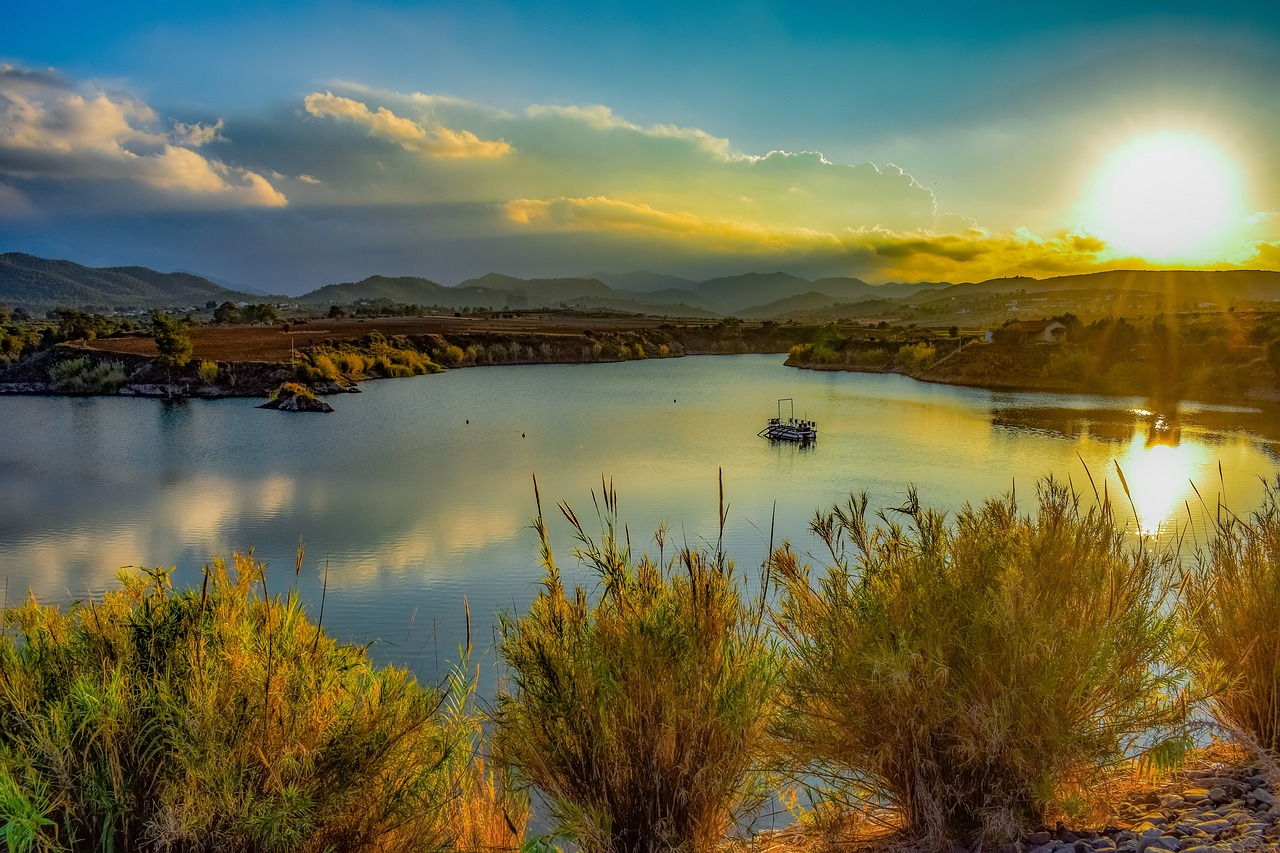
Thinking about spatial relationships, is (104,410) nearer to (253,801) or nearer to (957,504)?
(957,504)

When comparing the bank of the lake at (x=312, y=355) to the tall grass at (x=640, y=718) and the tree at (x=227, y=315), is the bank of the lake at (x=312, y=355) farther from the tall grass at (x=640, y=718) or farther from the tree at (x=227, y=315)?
the tall grass at (x=640, y=718)

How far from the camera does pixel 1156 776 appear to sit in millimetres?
4473

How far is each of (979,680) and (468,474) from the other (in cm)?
2092

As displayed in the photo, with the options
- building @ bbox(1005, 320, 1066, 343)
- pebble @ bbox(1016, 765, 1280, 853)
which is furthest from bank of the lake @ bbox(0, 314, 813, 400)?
pebble @ bbox(1016, 765, 1280, 853)

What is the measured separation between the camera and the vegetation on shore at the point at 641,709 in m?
3.79

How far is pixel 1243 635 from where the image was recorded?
5109 mm

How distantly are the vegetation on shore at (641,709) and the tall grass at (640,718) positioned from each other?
2 centimetres

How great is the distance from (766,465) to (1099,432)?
52.7 feet

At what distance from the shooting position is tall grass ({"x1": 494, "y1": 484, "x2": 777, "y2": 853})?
14.1 feet

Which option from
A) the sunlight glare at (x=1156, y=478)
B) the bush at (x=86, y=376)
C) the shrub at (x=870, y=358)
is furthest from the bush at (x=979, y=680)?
the shrub at (x=870, y=358)

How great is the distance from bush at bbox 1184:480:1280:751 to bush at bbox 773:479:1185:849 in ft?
1.91

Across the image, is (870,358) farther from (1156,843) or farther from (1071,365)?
(1156,843)

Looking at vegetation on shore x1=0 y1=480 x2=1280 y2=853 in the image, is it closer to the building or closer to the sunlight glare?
the sunlight glare

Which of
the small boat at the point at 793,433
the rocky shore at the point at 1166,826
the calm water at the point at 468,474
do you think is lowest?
the calm water at the point at 468,474
